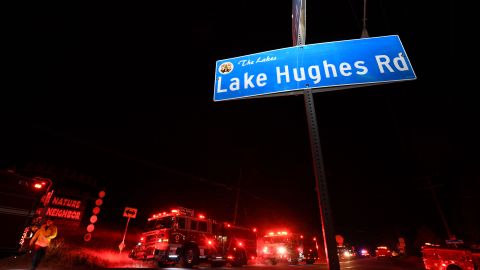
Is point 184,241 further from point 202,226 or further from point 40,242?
point 40,242

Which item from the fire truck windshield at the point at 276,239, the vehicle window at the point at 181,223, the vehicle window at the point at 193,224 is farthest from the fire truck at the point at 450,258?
the vehicle window at the point at 181,223

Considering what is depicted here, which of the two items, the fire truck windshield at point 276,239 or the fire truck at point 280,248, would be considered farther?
the fire truck windshield at point 276,239

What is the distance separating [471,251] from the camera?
12875 mm

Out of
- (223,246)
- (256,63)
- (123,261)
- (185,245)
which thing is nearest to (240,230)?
(223,246)

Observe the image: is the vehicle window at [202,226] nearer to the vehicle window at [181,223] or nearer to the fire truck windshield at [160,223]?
the vehicle window at [181,223]

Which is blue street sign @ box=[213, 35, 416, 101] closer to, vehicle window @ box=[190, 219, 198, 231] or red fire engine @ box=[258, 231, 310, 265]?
vehicle window @ box=[190, 219, 198, 231]

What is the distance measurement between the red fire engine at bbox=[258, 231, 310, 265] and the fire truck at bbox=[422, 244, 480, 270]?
30.0 ft

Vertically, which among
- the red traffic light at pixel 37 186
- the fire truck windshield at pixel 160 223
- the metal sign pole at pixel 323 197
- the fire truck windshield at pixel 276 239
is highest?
the fire truck windshield at pixel 276 239

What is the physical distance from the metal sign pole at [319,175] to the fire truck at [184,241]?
1127 cm

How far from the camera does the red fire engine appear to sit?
21266 millimetres

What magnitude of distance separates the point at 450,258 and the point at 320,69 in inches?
608

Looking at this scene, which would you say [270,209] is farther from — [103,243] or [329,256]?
[329,256]

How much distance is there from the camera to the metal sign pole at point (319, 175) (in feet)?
8.09

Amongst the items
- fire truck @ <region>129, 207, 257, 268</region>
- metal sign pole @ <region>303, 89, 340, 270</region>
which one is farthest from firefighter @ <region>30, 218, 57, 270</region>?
→ metal sign pole @ <region>303, 89, 340, 270</region>
